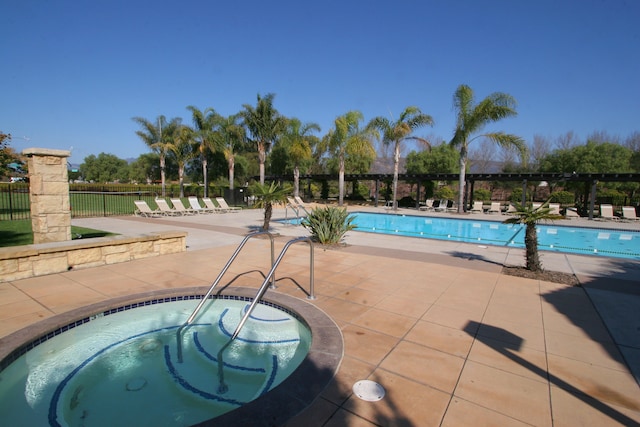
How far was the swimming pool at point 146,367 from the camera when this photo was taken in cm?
286

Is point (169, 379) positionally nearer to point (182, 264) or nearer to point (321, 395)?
point (321, 395)

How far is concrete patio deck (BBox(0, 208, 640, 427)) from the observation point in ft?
8.08

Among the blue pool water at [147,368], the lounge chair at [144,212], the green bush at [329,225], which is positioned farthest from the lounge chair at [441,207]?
the blue pool water at [147,368]

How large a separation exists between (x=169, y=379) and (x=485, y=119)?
20856mm

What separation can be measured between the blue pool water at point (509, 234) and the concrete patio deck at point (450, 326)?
3289 mm

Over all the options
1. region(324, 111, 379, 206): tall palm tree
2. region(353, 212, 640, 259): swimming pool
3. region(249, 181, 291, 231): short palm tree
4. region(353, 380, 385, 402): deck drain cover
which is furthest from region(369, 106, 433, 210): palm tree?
region(353, 380, 385, 402): deck drain cover

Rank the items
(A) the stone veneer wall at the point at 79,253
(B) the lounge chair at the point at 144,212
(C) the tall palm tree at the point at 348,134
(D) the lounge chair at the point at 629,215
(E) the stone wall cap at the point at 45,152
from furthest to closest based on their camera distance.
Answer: (C) the tall palm tree at the point at 348,134 < (D) the lounge chair at the point at 629,215 < (B) the lounge chair at the point at 144,212 < (E) the stone wall cap at the point at 45,152 < (A) the stone veneer wall at the point at 79,253

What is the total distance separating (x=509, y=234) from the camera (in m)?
14.2

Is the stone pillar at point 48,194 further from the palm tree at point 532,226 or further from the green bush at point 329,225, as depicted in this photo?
the palm tree at point 532,226

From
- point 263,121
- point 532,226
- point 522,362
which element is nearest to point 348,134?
point 263,121

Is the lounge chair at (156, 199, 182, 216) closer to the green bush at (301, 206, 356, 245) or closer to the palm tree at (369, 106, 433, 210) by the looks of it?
the green bush at (301, 206, 356, 245)

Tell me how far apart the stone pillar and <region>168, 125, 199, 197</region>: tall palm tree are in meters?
21.9

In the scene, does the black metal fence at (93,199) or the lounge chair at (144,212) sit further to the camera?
the lounge chair at (144,212)

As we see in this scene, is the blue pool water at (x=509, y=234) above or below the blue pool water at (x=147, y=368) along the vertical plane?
above
